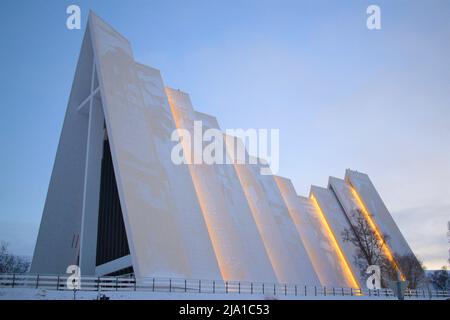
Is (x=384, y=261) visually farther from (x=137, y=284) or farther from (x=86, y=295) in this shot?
(x=86, y=295)

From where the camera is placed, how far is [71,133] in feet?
109

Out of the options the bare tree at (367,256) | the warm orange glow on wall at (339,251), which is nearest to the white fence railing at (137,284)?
the warm orange glow on wall at (339,251)

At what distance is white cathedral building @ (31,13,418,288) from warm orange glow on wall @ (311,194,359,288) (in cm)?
407

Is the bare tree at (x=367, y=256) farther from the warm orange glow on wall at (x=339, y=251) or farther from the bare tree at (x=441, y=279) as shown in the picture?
the bare tree at (x=441, y=279)

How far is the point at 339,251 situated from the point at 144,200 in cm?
2907

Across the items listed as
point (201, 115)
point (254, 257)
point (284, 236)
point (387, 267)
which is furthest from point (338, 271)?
point (201, 115)

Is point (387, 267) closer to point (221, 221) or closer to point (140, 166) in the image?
point (221, 221)

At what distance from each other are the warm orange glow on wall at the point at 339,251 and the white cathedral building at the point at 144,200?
4067 millimetres

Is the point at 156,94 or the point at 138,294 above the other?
the point at 156,94

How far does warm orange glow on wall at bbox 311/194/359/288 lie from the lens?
44.5m

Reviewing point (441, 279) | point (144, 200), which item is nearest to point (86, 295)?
point (144, 200)

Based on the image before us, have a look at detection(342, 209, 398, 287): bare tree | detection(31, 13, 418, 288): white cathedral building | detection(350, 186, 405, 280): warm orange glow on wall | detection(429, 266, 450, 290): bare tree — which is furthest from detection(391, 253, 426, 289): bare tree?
detection(31, 13, 418, 288): white cathedral building

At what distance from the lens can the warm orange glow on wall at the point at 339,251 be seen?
44475 mm
